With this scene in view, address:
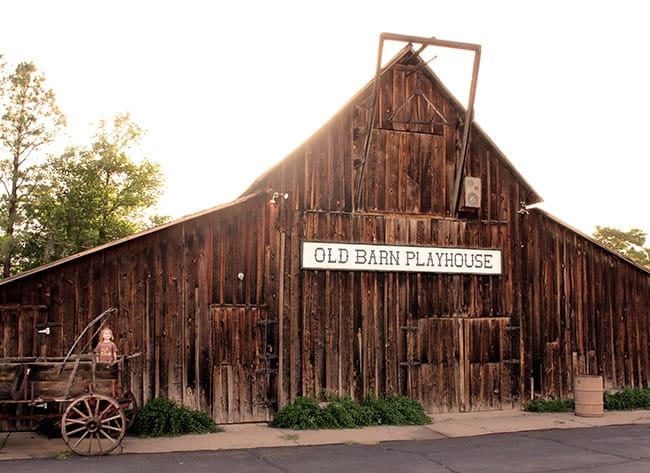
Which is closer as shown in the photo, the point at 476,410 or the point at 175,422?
the point at 175,422

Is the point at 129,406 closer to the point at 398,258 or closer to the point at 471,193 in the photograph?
the point at 398,258

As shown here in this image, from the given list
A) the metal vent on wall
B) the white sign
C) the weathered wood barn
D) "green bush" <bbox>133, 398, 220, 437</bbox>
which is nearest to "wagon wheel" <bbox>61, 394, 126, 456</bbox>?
"green bush" <bbox>133, 398, 220, 437</bbox>

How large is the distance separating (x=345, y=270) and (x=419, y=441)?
12.8 feet

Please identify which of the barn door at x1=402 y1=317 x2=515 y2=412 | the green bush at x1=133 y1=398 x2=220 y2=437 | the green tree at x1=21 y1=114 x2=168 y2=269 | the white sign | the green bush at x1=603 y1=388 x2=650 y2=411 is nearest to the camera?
the green bush at x1=133 y1=398 x2=220 y2=437

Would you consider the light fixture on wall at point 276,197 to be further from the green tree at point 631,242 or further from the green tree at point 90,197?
the green tree at point 631,242

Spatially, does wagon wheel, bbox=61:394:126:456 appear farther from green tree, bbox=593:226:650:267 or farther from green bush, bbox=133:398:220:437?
green tree, bbox=593:226:650:267

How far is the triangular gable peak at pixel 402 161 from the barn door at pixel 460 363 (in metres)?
2.50

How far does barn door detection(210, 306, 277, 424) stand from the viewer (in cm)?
1334

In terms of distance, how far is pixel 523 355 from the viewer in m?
15.9

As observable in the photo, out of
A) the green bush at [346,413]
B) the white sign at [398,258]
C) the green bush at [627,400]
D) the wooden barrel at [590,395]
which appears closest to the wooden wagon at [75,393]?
the green bush at [346,413]

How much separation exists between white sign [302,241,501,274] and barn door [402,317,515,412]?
116 cm

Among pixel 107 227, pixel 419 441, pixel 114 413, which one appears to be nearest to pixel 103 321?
pixel 114 413

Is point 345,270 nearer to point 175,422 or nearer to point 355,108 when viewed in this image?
point 355,108

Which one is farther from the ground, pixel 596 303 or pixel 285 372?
pixel 596 303
